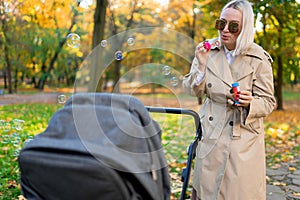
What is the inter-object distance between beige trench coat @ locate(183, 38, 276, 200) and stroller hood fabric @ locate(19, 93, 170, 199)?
0.80 metres

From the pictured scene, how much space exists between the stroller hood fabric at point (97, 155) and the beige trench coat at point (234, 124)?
0.80m

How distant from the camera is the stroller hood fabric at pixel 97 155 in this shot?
157 centimetres

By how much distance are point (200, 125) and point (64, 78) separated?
26548 mm

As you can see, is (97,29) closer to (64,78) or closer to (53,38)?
(53,38)

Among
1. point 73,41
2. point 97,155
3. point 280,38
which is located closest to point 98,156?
point 97,155

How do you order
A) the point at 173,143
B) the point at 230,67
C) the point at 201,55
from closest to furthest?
the point at 201,55, the point at 230,67, the point at 173,143

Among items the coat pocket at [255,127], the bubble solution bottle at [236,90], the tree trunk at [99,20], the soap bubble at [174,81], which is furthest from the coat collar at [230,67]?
the tree trunk at [99,20]

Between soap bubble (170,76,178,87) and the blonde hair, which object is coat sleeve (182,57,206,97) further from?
soap bubble (170,76,178,87)

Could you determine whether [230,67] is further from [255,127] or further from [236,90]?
[255,127]

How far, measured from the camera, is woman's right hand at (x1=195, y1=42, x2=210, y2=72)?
2360mm

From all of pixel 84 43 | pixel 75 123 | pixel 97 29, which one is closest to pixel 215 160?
pixel 75 123

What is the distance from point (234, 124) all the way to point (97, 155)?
119 centimetres

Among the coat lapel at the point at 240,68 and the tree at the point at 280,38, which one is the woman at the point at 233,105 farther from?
the tree at the point at 280,38

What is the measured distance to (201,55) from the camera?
2.40 metres
